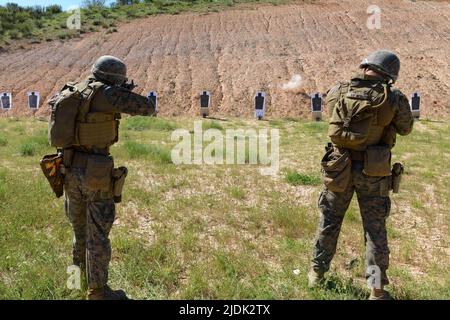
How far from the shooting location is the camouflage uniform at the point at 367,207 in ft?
11.5

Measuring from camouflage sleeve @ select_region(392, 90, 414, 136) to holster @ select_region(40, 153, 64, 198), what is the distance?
267cm

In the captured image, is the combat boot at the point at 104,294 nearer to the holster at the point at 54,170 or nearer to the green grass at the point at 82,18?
the holster at the point at 54,170

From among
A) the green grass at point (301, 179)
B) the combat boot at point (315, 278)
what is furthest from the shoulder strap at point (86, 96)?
the green grass at point (301, 179)

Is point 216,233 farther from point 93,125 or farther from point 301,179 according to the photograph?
point 301,179

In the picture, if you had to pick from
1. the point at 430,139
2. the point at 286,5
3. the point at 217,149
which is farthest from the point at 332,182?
the point at 286,5

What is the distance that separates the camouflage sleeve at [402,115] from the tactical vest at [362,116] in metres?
0.06

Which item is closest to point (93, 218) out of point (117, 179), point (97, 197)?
point (97, 197)

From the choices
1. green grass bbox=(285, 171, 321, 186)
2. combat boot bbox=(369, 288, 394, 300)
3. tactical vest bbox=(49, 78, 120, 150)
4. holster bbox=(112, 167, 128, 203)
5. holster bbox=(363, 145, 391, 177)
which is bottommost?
combat boot bbox=(369, 288, 394, 300)

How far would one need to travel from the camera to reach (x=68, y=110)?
3.29 metres

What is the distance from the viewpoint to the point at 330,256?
373cm

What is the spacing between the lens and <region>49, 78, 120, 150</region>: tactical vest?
3287 millimetres

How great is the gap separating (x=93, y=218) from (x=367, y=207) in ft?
7.15

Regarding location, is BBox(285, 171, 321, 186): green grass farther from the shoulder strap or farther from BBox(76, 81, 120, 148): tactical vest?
the shoulder strap

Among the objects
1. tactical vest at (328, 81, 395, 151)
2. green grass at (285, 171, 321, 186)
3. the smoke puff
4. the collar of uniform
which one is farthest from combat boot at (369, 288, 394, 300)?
the smoke puff
